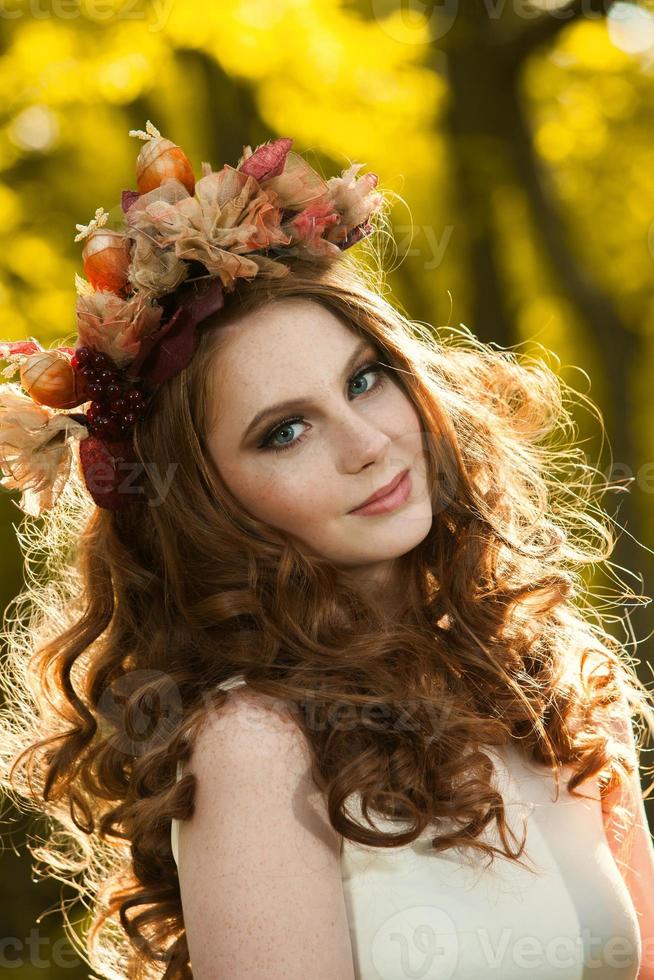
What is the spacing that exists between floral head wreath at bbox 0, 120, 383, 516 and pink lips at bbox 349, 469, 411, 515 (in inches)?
16.6

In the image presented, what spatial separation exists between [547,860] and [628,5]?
425 cm

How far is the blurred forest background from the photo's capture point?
516 centimetres

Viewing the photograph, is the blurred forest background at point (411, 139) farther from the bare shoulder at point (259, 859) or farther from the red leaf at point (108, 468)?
Answer: the bare shoulder at point (259, 859)

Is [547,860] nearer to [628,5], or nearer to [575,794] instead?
[575,794]

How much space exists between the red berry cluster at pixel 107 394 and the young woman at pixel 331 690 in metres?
0.06

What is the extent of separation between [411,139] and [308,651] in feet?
13.7

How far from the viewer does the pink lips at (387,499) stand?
202cm

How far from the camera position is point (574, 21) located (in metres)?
5.06

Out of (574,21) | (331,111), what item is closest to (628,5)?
(574,21)

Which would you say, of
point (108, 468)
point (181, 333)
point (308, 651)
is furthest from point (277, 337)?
point (308, 651)

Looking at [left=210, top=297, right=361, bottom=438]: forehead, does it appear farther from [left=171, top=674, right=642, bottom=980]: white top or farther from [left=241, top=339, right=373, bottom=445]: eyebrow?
[left=171, top=674, right=642, bottom=980]: white top

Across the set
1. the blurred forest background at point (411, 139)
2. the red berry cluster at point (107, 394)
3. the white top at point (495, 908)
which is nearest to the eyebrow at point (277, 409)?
the red berry cluster at point (107, 394)

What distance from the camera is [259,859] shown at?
1.66 m

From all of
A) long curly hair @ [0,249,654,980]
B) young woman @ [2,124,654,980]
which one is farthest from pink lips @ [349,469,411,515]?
long curly hair @ [0,249,654,980]
